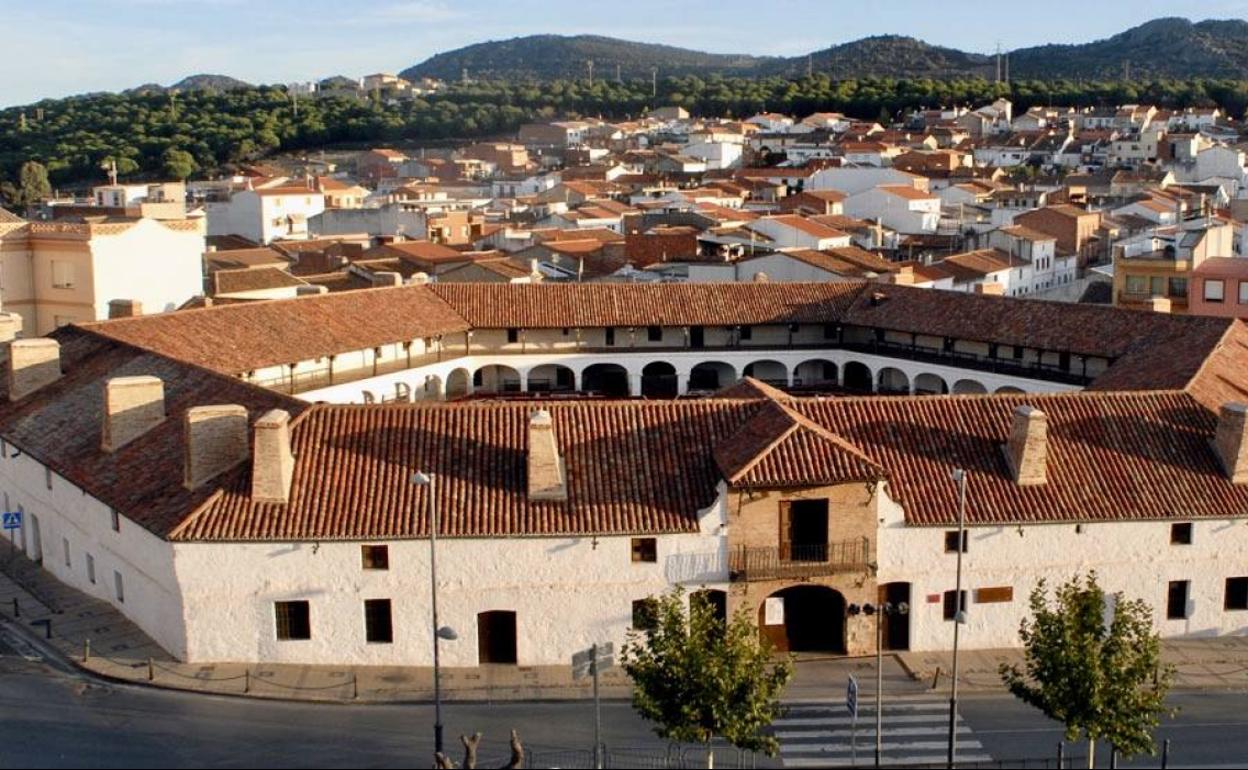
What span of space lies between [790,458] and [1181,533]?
10551 mm

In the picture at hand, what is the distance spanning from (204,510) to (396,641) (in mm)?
5500

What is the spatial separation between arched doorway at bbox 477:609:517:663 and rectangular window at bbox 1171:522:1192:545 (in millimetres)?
16740

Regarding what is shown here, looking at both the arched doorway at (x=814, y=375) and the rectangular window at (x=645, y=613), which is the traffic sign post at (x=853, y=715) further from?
the arched doorway at (x=814, y=375)

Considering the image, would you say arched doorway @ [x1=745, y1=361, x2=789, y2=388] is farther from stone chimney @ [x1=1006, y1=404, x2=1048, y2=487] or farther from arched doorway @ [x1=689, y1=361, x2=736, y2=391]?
stone chimney @ [x1=1006, y1=404, x2=1048, y2=487]

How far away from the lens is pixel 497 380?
63719 mm

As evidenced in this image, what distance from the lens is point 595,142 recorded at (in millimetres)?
191500

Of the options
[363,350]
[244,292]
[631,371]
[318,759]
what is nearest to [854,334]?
[631,371]

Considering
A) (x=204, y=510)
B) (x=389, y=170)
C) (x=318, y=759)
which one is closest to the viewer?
(x=318, y=759)

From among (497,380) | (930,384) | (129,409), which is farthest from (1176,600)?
(497,380)

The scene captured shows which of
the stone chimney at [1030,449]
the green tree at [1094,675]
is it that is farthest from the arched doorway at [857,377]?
the green tree at [1094,675]

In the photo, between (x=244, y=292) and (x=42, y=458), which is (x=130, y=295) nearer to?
(x=244, y=292)

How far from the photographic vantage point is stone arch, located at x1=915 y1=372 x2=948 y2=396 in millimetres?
59531

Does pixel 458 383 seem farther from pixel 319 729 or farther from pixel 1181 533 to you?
pixel 1181 533

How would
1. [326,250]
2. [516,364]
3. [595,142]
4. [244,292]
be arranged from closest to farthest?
1. [516,364]
2. [244,292]
3. [326,250]
4. [595,142]
